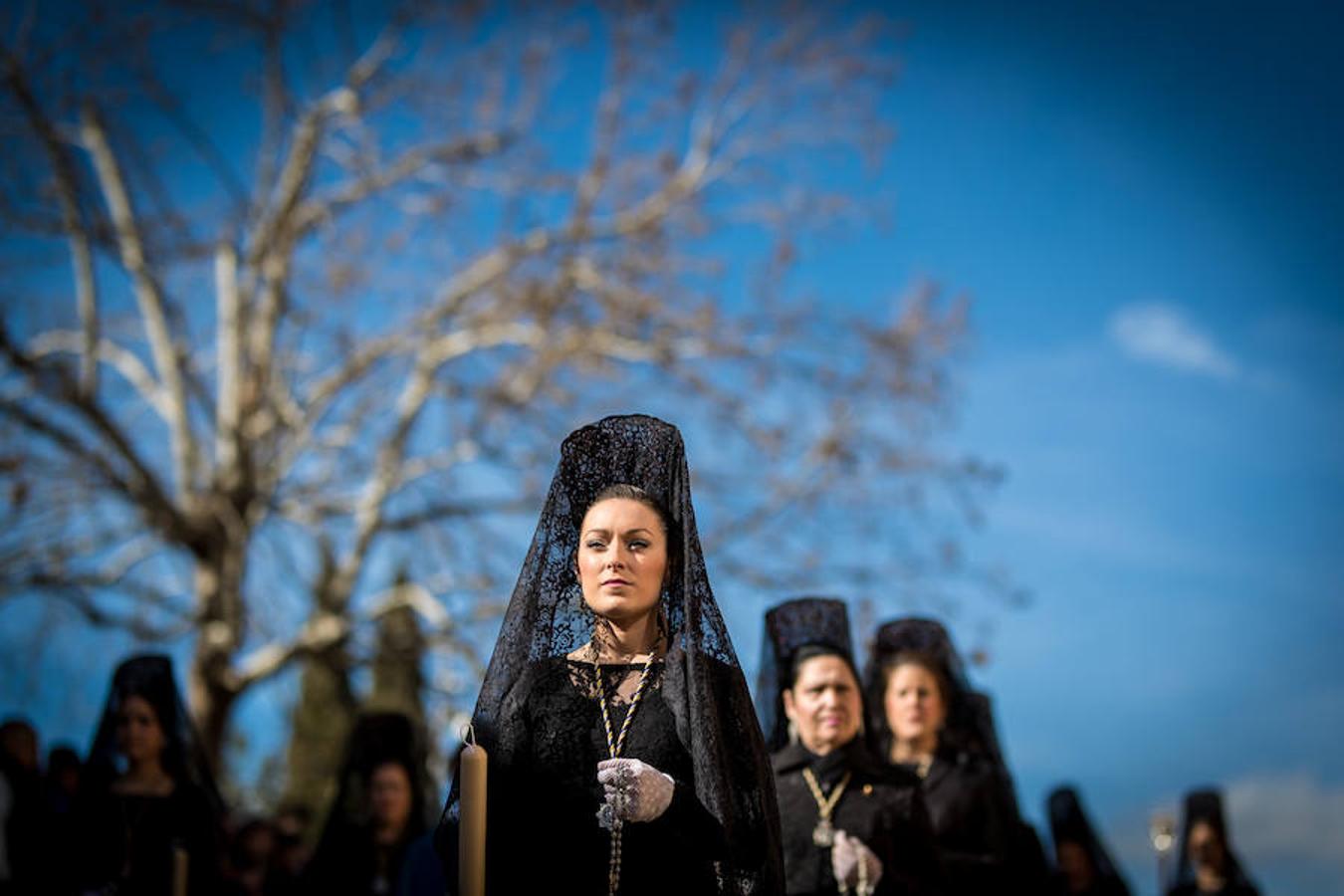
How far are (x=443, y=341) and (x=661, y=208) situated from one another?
243 centimetres

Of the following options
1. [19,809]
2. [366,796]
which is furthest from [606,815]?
[19,809]

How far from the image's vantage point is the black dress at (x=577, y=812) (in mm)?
3324

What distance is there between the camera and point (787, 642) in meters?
5.29

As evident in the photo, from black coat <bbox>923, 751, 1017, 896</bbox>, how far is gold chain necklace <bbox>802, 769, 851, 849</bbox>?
1.07 m

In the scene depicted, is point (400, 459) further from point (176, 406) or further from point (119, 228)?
point (119, 228)

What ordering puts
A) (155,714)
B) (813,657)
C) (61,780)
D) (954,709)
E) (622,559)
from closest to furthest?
(622,559) < (813,657) < (155,714) < (954,709) < (61,780)

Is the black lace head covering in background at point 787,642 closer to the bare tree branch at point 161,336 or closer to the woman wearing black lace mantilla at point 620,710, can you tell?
the woman wearing black lace mantilla at point 620,710

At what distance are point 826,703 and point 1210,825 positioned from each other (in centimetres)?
501

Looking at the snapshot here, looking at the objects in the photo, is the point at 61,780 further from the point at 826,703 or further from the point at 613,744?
the point at 613,744

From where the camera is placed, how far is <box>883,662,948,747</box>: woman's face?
6.14 metres

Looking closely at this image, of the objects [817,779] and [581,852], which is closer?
[581,852]

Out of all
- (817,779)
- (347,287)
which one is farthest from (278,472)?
(817,779)

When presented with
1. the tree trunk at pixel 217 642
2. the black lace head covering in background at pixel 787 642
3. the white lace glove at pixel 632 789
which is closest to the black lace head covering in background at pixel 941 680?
the black lace head covering in background at pixel 787 642

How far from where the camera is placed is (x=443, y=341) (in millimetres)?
14188
